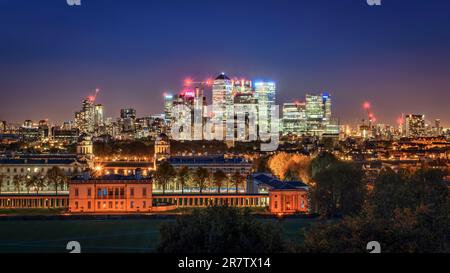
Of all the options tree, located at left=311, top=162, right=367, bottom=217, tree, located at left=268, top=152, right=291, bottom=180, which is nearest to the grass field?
tree, located at left=311, top=162, right=367, bottom=217

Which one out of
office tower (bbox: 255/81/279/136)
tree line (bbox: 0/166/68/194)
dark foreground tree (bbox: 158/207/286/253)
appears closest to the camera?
dark foreground tree (bbox: 158/207/286/253)

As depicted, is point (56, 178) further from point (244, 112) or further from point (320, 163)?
point (244, 112)

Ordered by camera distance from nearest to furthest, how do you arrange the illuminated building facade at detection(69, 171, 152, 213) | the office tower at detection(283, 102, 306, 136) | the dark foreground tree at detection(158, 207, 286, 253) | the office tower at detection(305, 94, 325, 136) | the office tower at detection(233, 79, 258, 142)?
the dark foreground tree at detection(158, 207, 286, 253) < the illuminated building facade at detection(69, 171, 152, 213) < the office tower at detection(233, 79, 258, 142) < the office tower at detection(283, 102, 306, 136) < the office tower at detection(305, 94, 325, 136)

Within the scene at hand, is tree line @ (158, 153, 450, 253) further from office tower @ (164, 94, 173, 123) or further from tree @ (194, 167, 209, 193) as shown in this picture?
office tower @ (164, 94, 173, 123)

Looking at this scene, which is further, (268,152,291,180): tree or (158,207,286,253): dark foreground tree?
(268,152,291,180): tree

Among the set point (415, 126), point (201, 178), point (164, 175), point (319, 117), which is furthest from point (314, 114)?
point (201, 178)

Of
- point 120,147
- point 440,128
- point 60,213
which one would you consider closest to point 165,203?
point 60,213

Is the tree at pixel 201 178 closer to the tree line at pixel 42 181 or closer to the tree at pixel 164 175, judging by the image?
the tree at pixel 164 175
